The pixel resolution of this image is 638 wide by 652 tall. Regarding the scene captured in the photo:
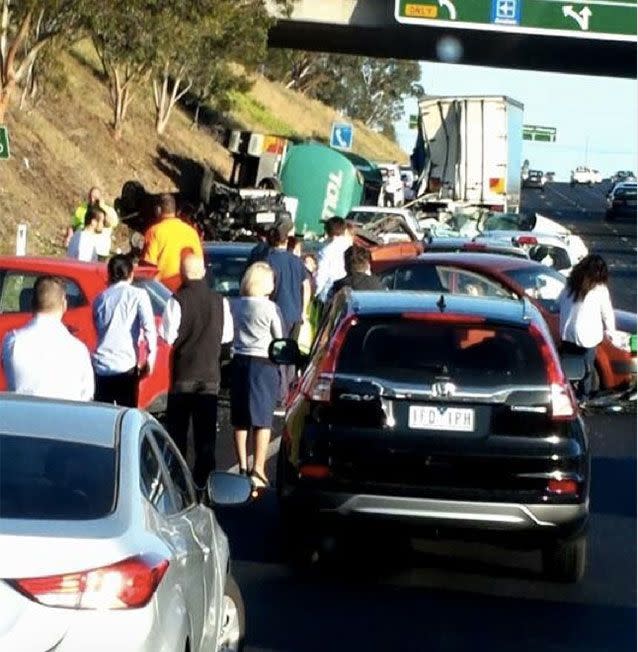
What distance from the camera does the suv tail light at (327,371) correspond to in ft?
33.9

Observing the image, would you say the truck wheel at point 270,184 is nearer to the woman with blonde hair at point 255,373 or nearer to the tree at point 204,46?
the tree at point 204,46

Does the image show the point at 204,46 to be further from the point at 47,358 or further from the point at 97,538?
the point at 97,538

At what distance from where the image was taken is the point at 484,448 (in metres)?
10.1

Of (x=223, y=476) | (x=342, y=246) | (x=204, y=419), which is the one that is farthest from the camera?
(x=342, y=246)

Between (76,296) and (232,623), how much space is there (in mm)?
8003

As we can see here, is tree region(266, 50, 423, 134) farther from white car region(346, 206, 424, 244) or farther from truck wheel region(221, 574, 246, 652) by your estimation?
truck wheel region(221, 574, 246, 652)

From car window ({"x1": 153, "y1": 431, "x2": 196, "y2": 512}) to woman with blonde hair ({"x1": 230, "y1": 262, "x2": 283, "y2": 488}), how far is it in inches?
244

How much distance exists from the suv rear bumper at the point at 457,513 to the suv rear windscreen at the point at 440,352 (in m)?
0.67

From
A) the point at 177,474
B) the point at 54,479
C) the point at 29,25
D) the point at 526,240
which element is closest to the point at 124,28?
the point at 29,25

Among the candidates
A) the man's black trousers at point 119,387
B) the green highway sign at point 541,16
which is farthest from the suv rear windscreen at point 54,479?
the green highway sign at point 541,16

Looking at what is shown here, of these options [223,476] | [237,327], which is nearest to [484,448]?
[223,476]

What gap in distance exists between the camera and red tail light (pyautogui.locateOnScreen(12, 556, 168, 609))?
530 centimetres

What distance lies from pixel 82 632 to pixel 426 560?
6258mm

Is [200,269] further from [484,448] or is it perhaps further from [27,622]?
[27,622]
